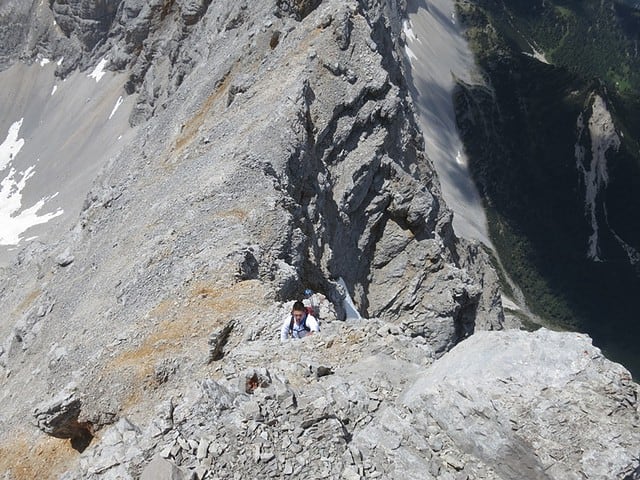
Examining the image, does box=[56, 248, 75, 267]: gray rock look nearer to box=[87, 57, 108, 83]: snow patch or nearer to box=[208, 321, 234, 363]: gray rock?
box=[208, 321, 234, 363]: gray rock

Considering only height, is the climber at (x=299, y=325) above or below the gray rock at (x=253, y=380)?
below

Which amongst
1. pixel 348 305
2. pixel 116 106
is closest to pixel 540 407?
pixel 348 305

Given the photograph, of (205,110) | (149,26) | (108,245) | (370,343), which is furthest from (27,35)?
(370,343)

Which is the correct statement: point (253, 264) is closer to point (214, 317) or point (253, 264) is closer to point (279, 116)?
point (214, 317)

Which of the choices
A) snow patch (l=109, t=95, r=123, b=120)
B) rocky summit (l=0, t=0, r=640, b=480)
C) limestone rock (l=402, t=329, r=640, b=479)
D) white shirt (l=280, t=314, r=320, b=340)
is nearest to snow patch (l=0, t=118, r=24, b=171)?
snow patch (l=109, t=95, r=123, b=120)

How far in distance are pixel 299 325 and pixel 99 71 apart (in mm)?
130418

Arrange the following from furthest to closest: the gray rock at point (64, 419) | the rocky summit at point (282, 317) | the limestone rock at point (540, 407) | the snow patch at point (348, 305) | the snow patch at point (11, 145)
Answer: the snow patch at point (11, 145) → the snow patch at point (348, 305) → the gray rock at point (64, 419) → the rocky summit at point (282, 317) → the limestone rock at point (540, 407)

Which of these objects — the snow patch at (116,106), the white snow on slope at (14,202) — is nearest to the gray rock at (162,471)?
the white snow on slope at (14,202)

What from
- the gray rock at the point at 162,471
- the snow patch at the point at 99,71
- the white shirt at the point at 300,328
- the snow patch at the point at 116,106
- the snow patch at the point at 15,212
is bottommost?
the snow patch at the point at 15,212

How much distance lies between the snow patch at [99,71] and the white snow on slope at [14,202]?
68.3 ft

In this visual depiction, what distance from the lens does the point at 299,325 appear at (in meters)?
22.5

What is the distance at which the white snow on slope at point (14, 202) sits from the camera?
116250 millimetres

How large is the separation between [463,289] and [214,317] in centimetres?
2372

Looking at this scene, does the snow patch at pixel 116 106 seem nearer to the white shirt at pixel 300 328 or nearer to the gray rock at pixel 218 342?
the gray rock at pixel 218 342
